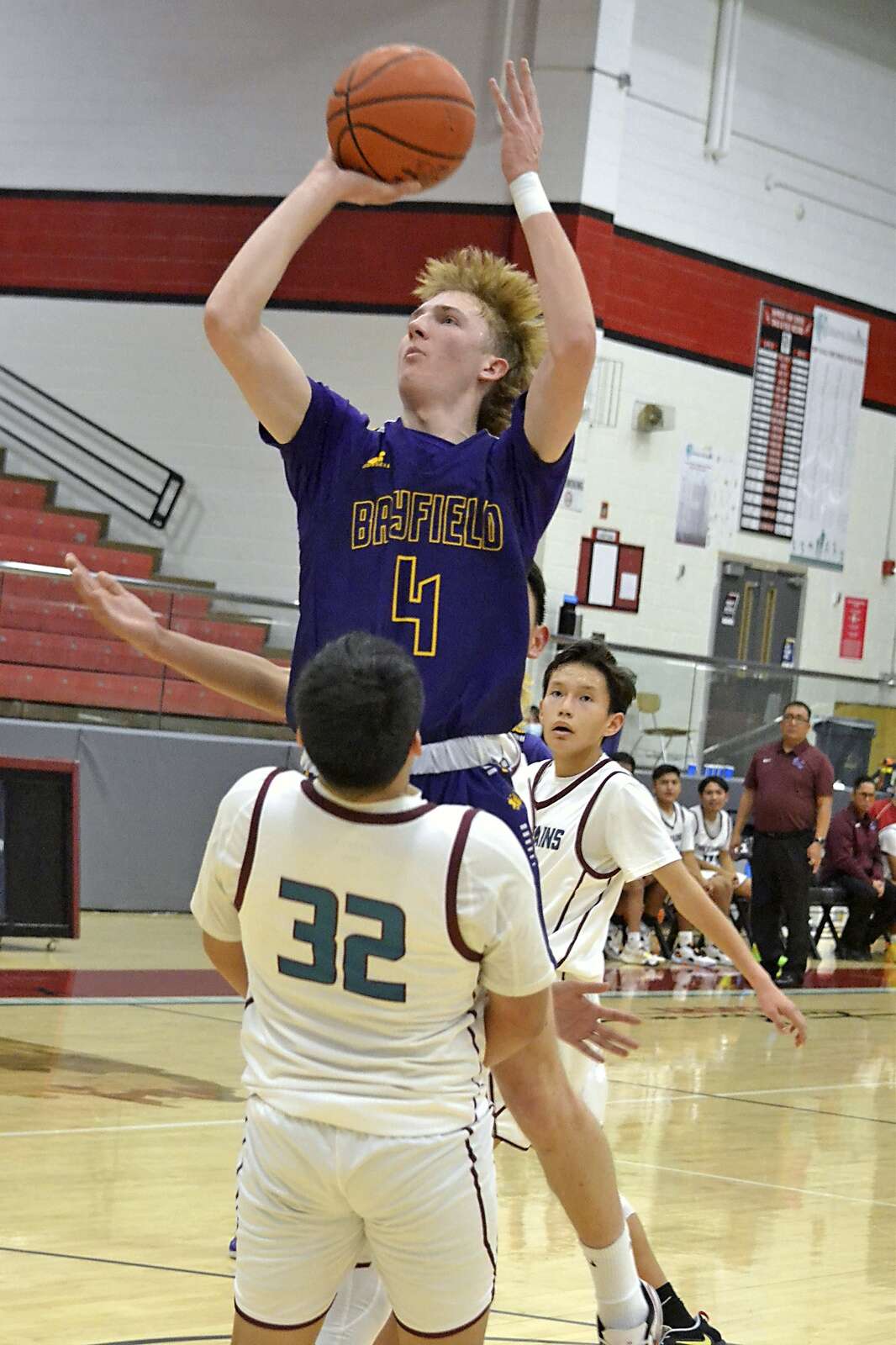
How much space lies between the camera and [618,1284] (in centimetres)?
323

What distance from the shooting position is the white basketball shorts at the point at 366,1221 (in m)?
2.38

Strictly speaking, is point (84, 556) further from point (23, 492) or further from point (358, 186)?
point (358, 186)

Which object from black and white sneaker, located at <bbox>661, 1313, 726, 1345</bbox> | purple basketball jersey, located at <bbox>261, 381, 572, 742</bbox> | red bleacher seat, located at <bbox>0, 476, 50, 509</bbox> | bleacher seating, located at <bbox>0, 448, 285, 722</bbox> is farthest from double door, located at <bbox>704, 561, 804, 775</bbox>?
purple basketball jersey, located at <bbox>261, 381, 572, 742</bbox>

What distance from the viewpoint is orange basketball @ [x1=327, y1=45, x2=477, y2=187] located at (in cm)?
314

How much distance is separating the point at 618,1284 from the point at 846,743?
12055 millimetres

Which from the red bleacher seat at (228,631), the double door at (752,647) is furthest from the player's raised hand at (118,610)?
the double door at (752,647)

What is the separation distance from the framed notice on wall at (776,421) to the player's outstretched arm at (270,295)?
43.1ft

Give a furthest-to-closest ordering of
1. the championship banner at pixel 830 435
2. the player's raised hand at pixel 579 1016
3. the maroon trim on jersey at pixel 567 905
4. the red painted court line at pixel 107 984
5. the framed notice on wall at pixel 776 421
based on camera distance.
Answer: the championship banner at pixel 830 435 → the framed notice on wall at pixel 776 421 → the red painted court line at pixel 107 984 → the maroon trim on jersey at pixel 567 905 → the player's raised hand at pixel 579 1016

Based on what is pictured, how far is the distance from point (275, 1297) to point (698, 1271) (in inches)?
94.4

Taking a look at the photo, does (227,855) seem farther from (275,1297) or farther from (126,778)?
(126,778)

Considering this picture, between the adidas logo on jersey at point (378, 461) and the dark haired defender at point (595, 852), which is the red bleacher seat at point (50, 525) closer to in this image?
the dark haired defender at point (595, 852)

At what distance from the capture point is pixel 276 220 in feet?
9.57

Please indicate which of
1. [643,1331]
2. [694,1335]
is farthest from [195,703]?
[643,1331]

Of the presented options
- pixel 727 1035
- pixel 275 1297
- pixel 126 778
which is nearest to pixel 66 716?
pixel 126 778
